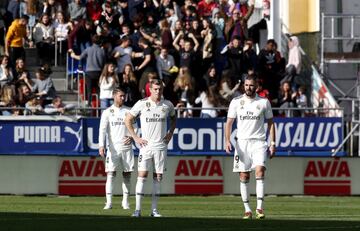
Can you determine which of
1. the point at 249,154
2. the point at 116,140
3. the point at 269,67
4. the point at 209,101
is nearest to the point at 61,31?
the point at 209,101

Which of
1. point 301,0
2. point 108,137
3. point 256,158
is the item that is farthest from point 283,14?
point 256,158

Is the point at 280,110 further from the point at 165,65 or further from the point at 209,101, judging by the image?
the point at 165,65

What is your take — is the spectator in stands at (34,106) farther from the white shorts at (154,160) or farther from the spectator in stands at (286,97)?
the white shorts at (154,160)

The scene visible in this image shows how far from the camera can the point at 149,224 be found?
19609mm

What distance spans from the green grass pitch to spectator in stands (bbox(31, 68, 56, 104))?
125 inches

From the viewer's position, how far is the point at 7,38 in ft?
112

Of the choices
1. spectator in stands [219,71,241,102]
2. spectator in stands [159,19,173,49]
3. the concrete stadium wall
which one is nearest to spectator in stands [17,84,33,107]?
the concrete stadium wall

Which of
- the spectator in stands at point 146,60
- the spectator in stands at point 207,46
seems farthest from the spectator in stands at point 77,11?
the spectator in stands at point 207,46

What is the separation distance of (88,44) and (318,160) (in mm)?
6815

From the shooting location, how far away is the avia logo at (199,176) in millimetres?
31422

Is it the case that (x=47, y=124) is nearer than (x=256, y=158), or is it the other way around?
(x=256, y=158)

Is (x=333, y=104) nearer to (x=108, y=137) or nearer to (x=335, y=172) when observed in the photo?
(x=335, y=172)

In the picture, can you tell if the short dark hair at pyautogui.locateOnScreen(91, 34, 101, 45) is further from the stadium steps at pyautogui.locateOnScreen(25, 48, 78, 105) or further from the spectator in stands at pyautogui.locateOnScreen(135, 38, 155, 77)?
the stadium steps at pyautogui.locateOnScreen(25, 48, 78, 105)

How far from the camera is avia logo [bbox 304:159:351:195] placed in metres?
31.5
